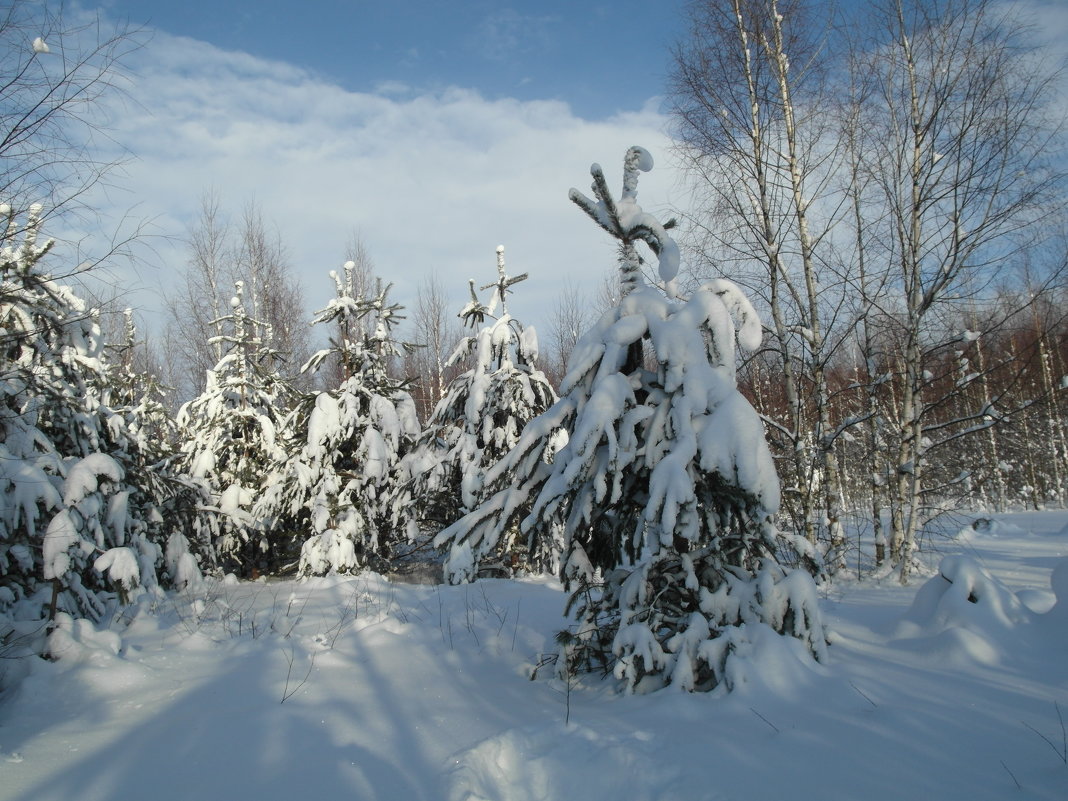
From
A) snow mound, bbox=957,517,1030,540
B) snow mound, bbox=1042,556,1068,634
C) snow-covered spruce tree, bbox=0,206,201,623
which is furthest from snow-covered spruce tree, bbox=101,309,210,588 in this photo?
snow mound, bbox=957,517,1030,540

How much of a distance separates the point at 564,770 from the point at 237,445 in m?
8.97

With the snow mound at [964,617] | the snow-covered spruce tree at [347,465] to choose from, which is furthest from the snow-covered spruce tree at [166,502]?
the snow mound at [964,617]

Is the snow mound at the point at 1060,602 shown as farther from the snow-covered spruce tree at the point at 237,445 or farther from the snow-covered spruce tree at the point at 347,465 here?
the snow-covered spruce tree at the point at 237,445

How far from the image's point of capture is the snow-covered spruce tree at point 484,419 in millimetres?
9156

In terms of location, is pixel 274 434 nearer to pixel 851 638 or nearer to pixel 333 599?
pixel 333 599

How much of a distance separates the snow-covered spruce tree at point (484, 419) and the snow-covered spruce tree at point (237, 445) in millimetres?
2479

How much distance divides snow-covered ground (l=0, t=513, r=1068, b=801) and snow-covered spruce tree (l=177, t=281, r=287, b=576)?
4692 mm

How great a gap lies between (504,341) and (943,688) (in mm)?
7633

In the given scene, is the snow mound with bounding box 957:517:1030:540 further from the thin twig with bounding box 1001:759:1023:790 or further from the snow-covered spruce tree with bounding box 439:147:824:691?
the thin twig with bounding box 1001:759:1023:790

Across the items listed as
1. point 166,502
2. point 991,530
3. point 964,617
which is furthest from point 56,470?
point 991,530

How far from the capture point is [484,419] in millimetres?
9531

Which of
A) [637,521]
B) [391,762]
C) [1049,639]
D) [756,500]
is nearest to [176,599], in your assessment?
[391,762]

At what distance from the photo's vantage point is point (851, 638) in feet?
13.8

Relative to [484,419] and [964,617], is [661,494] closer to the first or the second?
[964,617]
